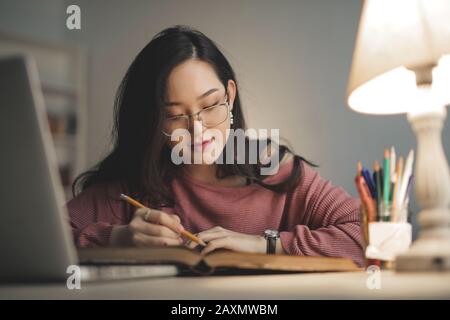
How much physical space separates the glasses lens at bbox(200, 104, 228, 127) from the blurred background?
51mm

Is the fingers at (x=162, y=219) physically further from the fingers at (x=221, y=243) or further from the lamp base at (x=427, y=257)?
the lamp base at (x=427, y=257)

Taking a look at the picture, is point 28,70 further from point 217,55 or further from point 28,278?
point 217,55

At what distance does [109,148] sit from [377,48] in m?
0.66

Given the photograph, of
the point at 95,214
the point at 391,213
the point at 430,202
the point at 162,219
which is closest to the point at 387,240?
the point at 391,213

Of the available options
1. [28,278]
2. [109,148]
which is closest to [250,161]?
[109,148]

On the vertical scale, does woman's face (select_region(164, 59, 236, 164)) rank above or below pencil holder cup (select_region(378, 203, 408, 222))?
above

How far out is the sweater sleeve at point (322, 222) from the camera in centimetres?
97

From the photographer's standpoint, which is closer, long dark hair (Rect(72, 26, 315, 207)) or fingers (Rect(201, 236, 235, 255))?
fingers (Rect(201, 236, 235, 255))

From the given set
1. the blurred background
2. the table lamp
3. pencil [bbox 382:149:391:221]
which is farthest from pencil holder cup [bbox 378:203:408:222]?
the blurred background

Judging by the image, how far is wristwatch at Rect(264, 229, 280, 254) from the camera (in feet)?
3.21

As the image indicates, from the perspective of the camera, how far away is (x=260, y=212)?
1.03 meters

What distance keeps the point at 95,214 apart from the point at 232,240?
0.31 m

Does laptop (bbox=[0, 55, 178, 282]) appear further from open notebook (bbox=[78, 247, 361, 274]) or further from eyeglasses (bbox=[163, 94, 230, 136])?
eyeglasses (bbox=[163, 94, 230, 136])

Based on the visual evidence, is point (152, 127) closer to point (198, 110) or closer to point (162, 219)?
point (198, 110)
